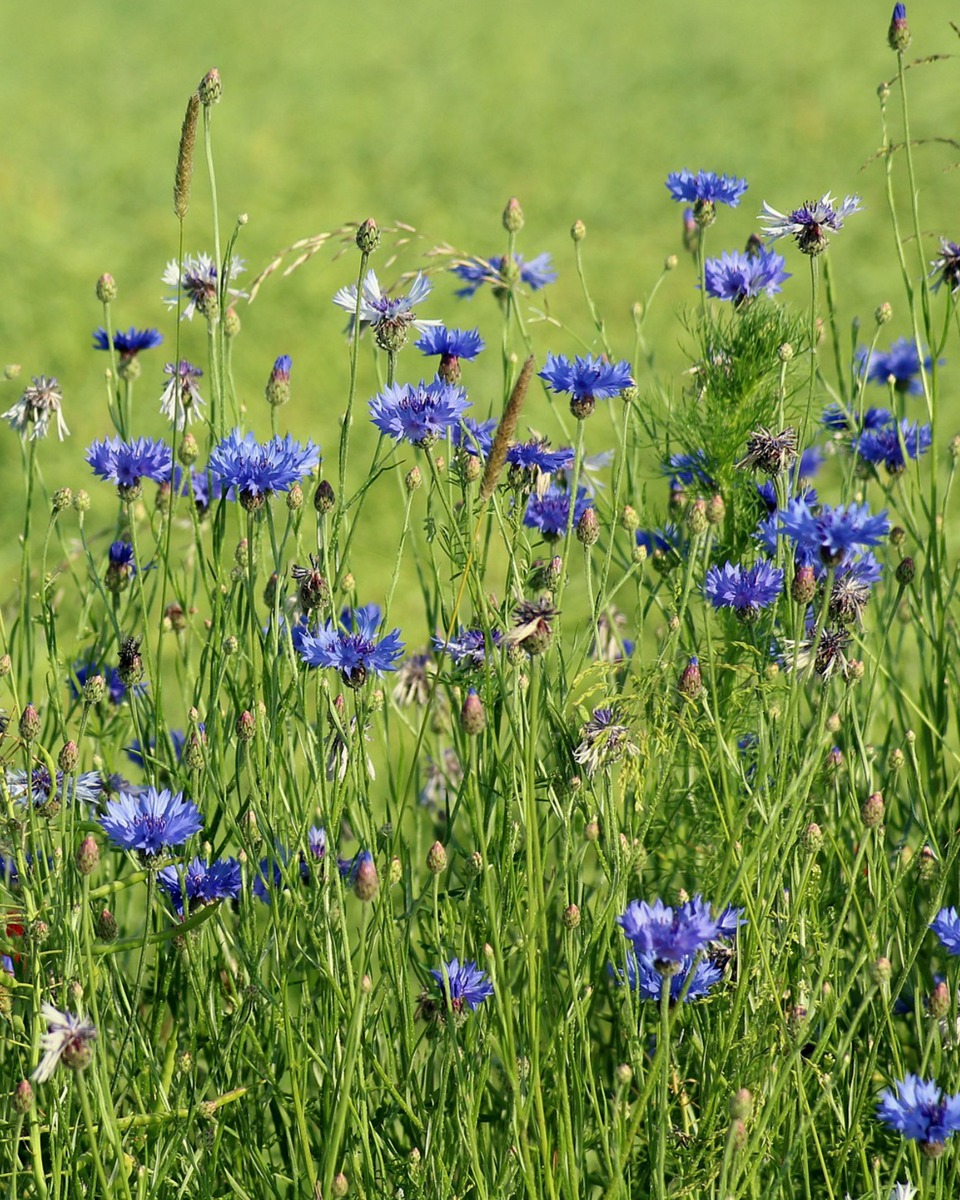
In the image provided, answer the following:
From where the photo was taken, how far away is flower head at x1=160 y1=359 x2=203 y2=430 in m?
2.01

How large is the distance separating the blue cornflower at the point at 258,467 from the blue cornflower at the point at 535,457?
257 millimetres

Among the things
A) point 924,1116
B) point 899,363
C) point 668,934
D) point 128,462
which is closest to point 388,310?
point 128,462

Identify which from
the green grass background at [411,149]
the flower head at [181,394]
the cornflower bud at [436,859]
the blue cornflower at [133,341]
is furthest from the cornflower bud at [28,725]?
the green grass background at [411,149]

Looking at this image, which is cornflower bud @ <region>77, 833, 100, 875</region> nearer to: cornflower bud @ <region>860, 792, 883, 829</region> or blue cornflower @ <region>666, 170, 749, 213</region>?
cornflower bud @ <region>860, 792, 883, 829</region>

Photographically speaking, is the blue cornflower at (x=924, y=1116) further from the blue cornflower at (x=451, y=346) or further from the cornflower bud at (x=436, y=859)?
the blue cornflower at (x=451, y=346)

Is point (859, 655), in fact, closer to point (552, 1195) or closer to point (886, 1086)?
point (886, 1086)

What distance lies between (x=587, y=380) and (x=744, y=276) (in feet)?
1.83

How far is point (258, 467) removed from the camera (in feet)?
5.37

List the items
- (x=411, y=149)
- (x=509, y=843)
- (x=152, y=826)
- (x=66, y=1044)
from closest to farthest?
(x=66, y=1044), (x=152, y=826), (x=509, y=843), (x=411, y=149)

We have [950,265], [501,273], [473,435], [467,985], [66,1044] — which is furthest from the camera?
[501,273]

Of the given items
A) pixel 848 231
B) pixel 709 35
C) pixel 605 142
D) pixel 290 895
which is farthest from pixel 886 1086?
pixel 709 35

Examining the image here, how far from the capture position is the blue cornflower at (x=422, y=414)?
5.50 feet

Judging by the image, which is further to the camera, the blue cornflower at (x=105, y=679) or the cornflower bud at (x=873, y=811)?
the blue cornflower at (x=105, y=679)

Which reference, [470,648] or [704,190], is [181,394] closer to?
[470,648]
